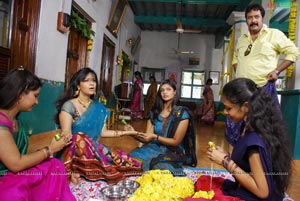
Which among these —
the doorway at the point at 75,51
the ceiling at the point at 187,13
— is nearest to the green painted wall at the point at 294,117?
the doorway at the point at 75,51

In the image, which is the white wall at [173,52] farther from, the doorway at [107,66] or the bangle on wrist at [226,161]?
the bangle on wrist at [226,161]

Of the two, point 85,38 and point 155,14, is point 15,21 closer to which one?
point 85,38

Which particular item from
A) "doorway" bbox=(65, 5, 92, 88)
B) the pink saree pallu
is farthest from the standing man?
"doorway" bbox=(65, 5, 92, 88)

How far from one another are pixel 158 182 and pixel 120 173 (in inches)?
24.1

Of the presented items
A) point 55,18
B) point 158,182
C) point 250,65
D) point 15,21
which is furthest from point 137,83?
point 158,182

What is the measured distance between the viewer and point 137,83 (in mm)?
9539

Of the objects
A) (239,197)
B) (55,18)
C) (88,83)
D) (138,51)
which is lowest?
(239,197)

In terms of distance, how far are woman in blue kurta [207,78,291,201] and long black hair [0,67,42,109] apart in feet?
3.85

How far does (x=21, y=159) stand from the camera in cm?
152

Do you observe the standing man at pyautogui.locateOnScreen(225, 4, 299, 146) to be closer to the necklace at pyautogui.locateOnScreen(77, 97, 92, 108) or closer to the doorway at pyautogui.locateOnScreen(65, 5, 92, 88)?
the necklace at pyautogui.locateOnScreen(77, 97, 92, 108)

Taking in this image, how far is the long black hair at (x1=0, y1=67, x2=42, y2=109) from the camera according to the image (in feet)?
4.96

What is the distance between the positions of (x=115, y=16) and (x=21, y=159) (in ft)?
22.5

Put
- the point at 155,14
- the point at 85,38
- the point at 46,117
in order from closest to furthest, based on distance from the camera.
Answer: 1. the point at 46,117
2. the point at 85,38
3. the point at 155,14

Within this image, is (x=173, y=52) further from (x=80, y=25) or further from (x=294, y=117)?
(x=294, y=117)
